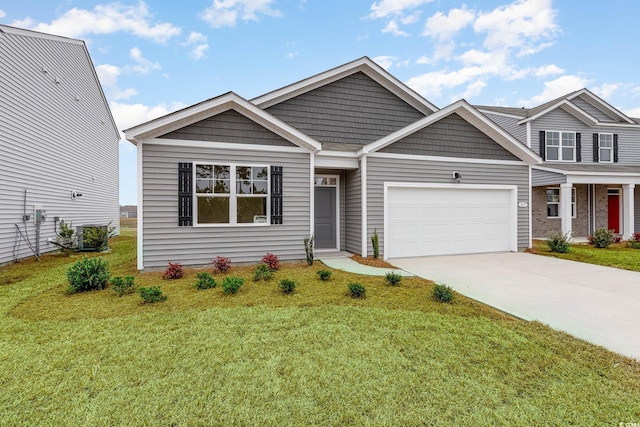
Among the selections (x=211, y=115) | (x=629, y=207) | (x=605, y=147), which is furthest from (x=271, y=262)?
(x=605, y=147)

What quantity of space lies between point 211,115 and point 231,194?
79.5 inches

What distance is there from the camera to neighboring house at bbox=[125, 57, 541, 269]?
7.42 metres

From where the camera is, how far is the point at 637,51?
13703mm

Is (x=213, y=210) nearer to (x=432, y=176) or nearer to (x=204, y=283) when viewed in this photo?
(x=204, y=283)

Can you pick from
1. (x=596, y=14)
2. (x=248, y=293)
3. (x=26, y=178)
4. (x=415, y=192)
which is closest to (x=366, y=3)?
(x=415, y=192)

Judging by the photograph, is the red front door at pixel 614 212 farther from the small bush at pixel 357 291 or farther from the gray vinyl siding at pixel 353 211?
→ the small bush at pixel 357 291

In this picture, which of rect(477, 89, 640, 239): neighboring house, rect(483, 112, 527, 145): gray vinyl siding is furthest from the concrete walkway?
rect(483, 112, 527, 145): gray vinyl siding

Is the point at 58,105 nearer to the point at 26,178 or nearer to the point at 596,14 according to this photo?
the point at 26,178

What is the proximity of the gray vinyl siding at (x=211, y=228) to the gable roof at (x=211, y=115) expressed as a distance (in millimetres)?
352

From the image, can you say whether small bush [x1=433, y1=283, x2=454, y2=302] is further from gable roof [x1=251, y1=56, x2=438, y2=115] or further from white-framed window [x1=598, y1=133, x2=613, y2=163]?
white-framed window [x1=598, y1=133, x2=613, y2=163]

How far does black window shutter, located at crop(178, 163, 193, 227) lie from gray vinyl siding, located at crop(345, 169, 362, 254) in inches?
183

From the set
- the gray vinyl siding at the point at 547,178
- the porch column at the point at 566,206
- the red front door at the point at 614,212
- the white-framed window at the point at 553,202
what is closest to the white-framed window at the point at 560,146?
the white-framed window at the point at 553,202

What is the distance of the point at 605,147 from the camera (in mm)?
15688

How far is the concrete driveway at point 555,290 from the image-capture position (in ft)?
12.8
